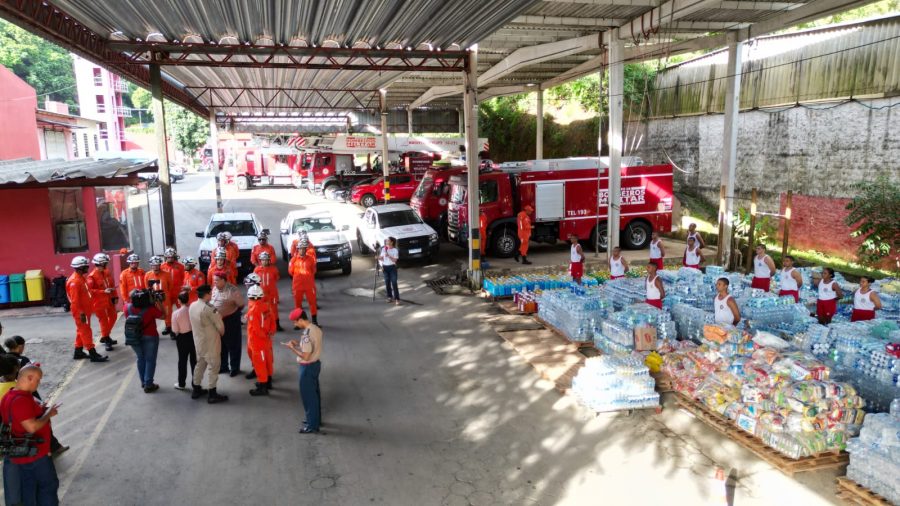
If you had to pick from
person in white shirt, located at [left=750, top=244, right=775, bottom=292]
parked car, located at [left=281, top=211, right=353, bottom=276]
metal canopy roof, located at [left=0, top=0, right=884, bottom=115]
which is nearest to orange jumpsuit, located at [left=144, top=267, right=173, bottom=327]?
metal canopy roof, located at [left=0, top=0, right=884, bottom=115]

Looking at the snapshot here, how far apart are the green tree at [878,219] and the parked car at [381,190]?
1831 centimetres

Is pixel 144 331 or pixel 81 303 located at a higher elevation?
pixel 81 303

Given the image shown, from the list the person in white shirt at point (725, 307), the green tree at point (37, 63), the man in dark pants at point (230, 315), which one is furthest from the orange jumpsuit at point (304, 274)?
the green tree at point (37, 63)

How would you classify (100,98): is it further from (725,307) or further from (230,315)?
(725,307)

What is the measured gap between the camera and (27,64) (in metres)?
66.6

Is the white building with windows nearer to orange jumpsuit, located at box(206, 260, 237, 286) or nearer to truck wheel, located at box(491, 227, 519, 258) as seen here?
truck wheel, located at box(491, 227, 519, 258)

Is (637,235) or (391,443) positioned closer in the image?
(391,443)

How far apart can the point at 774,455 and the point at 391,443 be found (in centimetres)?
426

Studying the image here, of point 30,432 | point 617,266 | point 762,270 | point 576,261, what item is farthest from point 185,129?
point 30,432

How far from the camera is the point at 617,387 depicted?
7648 mm

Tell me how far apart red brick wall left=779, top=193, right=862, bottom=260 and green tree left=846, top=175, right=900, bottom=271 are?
0.92 meters

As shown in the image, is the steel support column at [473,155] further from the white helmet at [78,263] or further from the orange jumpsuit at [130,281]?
the white helmet at [78,263]

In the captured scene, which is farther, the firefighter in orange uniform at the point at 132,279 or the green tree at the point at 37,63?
the green tree at the point at 37,63

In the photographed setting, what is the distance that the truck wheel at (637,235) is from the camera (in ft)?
59.9
